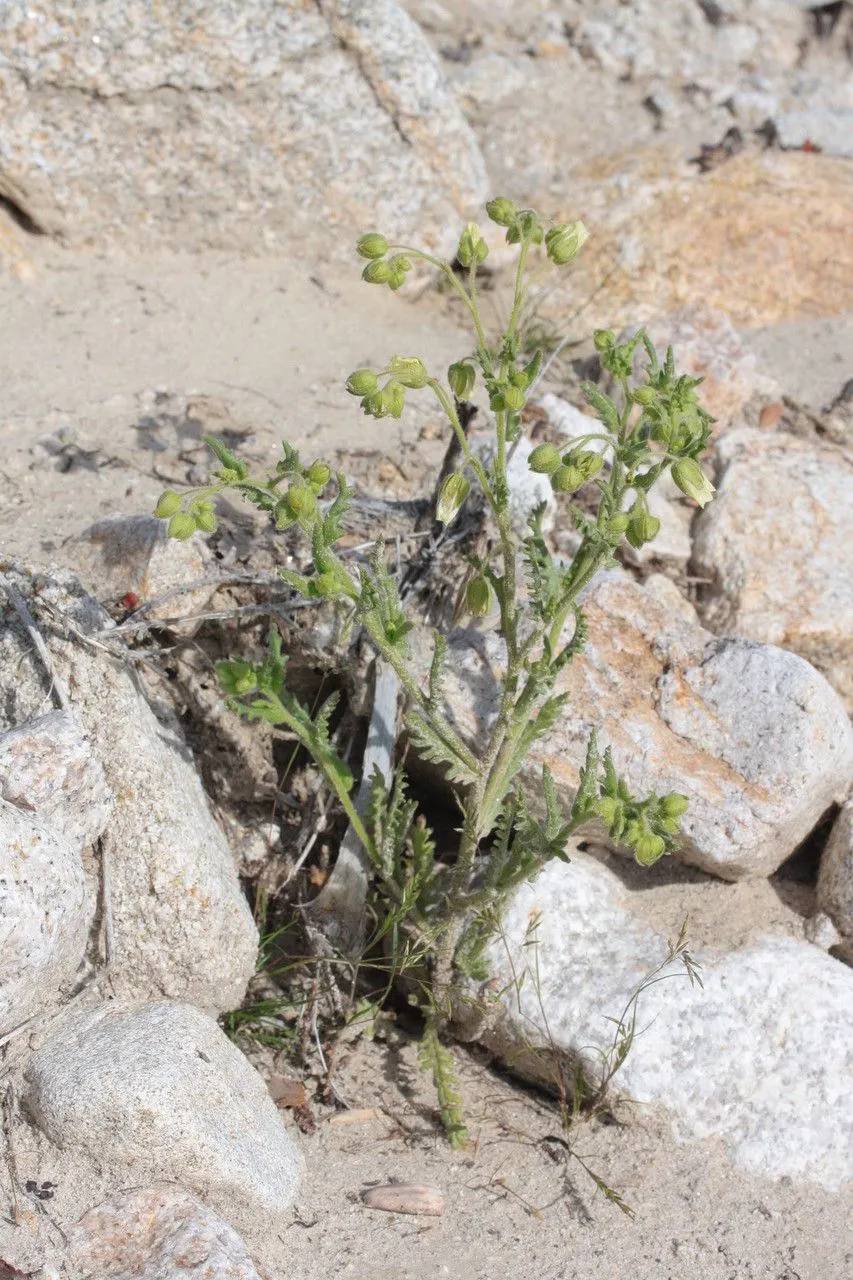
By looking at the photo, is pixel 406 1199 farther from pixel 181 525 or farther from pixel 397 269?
pixel 397 269

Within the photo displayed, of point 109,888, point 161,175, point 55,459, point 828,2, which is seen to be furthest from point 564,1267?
point 828,2

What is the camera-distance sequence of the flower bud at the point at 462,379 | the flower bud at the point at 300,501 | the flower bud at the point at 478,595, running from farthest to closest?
1. the flower bud at the point at 478,595
2. the flower bud at the point at 462,379
3. the flower bud at the point at 300,501

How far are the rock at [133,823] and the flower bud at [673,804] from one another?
122 centimetres

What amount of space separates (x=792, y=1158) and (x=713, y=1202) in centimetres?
23

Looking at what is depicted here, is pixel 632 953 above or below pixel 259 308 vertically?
below

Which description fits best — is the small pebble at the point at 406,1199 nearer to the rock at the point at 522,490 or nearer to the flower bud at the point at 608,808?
the flower bud at the point at 608,808

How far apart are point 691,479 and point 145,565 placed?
160cm

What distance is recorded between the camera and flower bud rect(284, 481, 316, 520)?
93.6 inches

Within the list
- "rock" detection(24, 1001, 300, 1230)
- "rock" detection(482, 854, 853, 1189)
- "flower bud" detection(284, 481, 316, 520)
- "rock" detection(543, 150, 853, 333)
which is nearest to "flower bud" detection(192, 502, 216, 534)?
"flower bud" detection(284, 481, 316, 520)

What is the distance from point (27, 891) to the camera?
8.50ft

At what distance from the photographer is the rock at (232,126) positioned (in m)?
4.62

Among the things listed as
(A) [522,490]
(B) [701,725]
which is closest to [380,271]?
(A) [522,490]

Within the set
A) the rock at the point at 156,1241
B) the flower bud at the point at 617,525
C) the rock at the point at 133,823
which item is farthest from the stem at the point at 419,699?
the rock at the point at 156,1241

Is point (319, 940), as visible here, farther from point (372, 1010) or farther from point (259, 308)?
point (259, 308)
